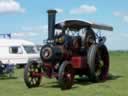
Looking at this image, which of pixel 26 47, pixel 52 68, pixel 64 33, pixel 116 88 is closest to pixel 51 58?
pixel 52 68

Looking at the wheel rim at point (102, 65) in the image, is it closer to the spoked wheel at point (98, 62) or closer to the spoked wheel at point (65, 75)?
the spoked wheel at point (98, 62)

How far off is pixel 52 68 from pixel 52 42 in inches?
36.8

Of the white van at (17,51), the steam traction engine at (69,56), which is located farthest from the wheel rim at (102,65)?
the white van at (17,51)

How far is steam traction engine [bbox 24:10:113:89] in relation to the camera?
584 inches

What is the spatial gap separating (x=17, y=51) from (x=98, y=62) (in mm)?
13814

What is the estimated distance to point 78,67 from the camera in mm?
15891

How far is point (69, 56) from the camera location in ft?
51.7

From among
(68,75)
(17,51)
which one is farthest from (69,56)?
(17,51)

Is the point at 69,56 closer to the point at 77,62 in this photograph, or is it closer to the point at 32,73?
the point at 77,62

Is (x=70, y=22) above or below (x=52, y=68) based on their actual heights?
above

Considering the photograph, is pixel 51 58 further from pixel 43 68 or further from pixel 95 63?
pixel 95 63

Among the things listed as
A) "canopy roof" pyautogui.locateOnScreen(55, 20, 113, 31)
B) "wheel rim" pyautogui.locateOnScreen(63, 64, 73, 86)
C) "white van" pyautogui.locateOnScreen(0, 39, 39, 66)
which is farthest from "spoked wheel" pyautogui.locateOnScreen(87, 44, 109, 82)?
"white van" pyautogui.locateOnScreen(0, 39, 39, 66)

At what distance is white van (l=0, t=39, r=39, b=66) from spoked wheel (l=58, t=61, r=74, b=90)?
574 inches

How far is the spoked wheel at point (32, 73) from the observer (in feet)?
49.3
